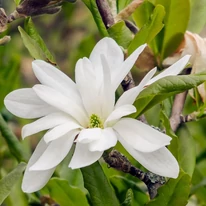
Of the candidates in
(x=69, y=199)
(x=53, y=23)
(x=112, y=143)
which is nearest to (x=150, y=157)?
(x=112, y=143)

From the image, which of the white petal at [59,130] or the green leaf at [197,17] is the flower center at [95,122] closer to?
the white petal at [59,130]

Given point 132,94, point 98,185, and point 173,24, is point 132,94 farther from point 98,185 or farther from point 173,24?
point 173,24

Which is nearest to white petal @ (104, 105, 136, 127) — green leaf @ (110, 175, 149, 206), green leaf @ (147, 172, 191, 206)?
green leaf @ (147, 172, 191, 206)

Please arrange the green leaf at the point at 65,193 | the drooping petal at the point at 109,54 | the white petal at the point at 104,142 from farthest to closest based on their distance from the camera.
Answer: the green leaf at the point at 65,193, the drooping petal at the point at 109,54, the white petal at the point at 104,142

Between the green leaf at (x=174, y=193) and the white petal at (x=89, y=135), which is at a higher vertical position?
the white petal at (x=89, y=135)

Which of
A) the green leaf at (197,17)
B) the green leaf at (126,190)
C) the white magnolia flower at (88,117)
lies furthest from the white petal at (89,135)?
the green leaf at (197,17)
